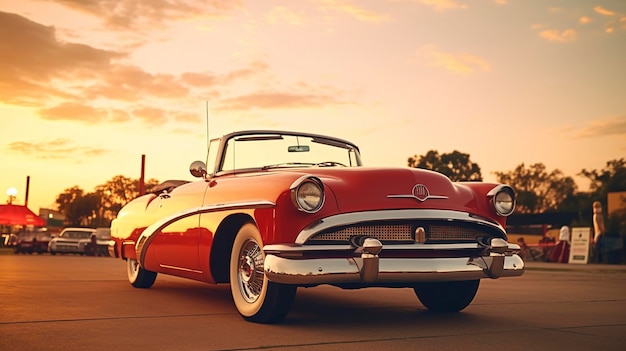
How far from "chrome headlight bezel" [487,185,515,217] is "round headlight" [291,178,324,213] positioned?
154cm

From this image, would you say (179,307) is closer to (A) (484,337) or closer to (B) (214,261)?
(B) (214,261)

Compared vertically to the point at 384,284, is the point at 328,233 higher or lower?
higher

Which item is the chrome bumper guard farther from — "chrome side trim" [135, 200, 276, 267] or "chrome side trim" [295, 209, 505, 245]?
"chrome side trim" [135, 200, 276, 267]

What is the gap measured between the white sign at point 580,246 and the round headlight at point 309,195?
16338mm

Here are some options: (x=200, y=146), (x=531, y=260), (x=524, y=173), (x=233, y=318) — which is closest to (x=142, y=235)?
(x=200, y=146)

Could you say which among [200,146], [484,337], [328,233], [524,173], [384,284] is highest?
[524,173]

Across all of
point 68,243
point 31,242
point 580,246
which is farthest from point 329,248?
point 31,242

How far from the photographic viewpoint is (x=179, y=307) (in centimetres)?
653

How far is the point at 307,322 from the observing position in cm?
543

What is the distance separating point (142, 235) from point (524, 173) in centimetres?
9622

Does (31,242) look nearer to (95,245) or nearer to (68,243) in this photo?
(68,243)

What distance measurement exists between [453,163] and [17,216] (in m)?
50.8

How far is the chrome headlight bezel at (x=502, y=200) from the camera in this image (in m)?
5.82

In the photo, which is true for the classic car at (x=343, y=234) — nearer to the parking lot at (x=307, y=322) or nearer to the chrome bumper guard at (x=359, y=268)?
the chrome bumper guard at (x=359, y=268)
